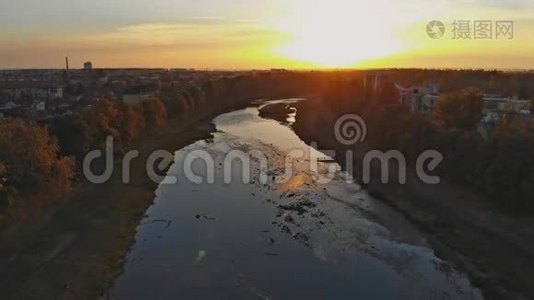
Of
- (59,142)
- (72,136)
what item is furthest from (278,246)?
(59,142)

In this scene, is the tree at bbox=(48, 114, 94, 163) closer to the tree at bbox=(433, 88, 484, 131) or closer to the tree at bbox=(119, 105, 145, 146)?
the tree at bbox=(119, 105, 145, 146)

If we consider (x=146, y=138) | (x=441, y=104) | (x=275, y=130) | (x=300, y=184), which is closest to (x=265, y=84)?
(x=275, y=130)

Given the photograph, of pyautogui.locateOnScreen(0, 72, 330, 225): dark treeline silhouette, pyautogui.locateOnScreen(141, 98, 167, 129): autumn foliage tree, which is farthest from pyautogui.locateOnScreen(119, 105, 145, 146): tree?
pyautogui.locateOnScreen(141, 98, 167, 129): autumn foliage tree

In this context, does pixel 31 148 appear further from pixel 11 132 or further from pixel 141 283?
pixel 141 283

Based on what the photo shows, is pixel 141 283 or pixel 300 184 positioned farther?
pixel 300 184

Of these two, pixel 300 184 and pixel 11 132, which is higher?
pixel 11 132

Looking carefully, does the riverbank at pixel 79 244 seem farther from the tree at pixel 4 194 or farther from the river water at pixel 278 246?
the tree at pixel 4 194

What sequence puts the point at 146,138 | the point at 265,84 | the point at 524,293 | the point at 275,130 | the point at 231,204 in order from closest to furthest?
the point at 524,293 < the point at 231,204 < the point at 146,138 < the point at 275,130 < the point at 265,84

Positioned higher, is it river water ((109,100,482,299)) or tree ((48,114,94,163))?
tree ((48,114,94,163))
